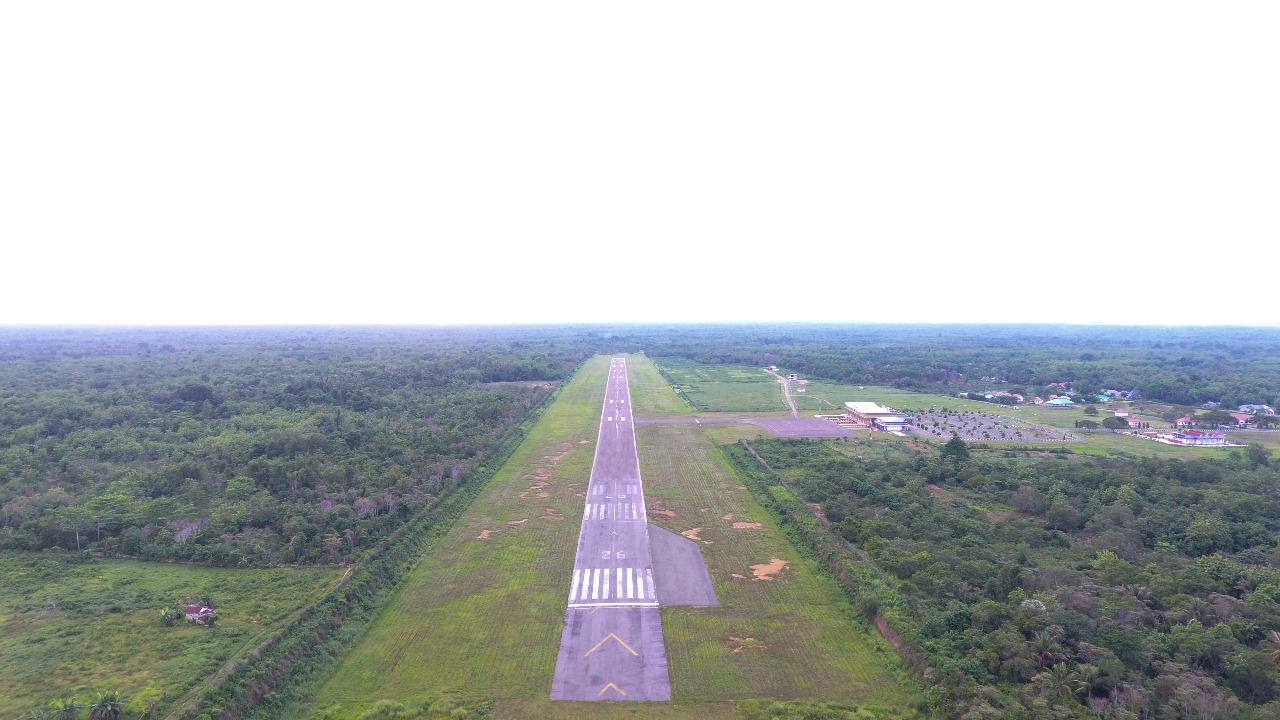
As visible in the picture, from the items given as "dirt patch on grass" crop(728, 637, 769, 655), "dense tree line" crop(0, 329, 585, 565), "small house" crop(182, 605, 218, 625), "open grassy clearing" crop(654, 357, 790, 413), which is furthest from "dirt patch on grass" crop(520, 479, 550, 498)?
"open grassy clearing" crop(654, 357, 790, 413)

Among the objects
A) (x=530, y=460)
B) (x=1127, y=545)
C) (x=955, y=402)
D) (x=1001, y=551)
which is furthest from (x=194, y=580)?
(x=955, y=402)

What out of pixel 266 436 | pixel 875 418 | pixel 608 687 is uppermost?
pixel 266 436

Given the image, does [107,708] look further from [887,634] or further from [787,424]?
[787,424]

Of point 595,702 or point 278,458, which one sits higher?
point 278,458

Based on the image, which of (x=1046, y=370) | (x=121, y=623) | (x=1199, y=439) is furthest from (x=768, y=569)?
(x=1046, y=370)

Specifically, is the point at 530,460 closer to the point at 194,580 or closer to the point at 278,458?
the point at 278,458

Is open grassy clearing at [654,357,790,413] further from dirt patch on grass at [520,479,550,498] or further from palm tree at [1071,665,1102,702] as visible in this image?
palm tree at [1071,665,1102,702]
